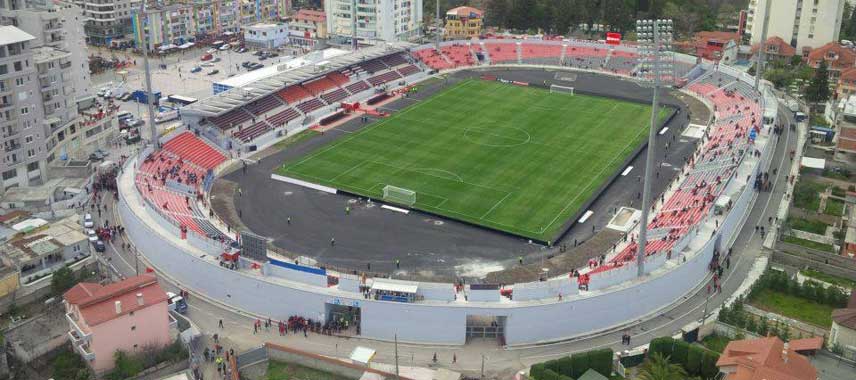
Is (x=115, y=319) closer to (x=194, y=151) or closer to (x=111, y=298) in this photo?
(x=111, y=298)

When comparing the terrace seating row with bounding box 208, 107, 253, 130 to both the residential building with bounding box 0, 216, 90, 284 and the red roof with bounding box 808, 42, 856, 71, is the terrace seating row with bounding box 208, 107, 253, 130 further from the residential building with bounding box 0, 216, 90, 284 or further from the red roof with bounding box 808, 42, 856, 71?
the red roof with bounding box 808, 42, 856, 71

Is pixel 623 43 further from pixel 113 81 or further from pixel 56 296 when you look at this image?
pixel 56 296

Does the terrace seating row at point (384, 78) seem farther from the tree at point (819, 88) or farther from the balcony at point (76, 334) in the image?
the balcony at point (76, 334)

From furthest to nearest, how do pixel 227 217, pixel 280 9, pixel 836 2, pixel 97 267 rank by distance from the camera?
1. pixel 280 9
2. pixel 836 2
3. pixel 227 217
4. pixel 97 267

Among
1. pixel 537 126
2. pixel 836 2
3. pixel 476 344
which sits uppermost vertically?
pixel 836 2

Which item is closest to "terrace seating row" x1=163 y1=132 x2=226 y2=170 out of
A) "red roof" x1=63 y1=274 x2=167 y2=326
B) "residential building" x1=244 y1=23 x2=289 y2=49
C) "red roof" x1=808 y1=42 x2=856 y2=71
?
"red roof" x1=63 y1=274 x2=167 y2=326

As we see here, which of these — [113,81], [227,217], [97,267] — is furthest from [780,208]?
[113,81]
